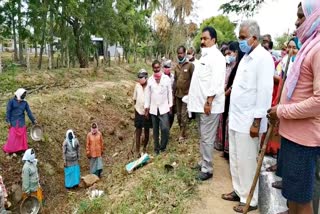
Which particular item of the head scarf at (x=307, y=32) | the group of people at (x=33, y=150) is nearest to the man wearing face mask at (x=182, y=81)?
the group of people at (x=33, y=150)

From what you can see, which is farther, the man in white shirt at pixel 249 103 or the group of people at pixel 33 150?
the group of people at pixel 33 150

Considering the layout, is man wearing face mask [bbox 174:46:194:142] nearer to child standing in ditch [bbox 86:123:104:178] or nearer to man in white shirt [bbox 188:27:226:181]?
man in white shirt [bbox 188:27:226:181]

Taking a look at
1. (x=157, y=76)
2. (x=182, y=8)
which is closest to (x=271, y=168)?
(x=157, y=76)

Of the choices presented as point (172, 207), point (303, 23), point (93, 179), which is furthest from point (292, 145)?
point (93, 179)

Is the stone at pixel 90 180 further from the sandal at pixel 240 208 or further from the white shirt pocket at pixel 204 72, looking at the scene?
the sandal at pixel 240 208

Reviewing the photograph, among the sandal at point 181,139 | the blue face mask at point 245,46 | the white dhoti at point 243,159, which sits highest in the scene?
the blue face mask at point 245,46

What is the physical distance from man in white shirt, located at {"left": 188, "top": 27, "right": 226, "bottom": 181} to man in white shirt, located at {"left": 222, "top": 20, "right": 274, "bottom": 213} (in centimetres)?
55

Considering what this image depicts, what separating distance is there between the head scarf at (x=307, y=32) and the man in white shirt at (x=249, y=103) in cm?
88

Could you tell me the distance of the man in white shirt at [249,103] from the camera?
2.90 m

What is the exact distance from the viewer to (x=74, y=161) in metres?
7.58

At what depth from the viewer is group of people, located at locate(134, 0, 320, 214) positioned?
6.36 feet

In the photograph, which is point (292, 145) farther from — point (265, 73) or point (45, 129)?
point (45, 129)

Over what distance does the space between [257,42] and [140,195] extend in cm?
232

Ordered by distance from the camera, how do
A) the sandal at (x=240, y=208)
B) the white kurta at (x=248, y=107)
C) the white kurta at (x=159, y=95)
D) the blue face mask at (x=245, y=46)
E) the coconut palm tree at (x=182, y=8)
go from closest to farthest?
the white kurta at (x=248, y=107) → the blue face mask at (x=245, y=46) → the sandal at (x=240, y=208) → the white kurta at (x=159, y=95) → the coconut palm tree at (x=182, y=8)
